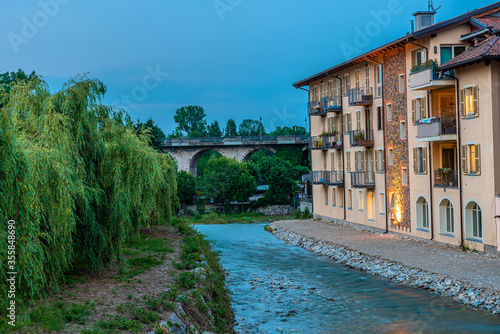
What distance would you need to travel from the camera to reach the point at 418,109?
3170cm

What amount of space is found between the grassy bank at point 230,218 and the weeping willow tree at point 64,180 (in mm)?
40391

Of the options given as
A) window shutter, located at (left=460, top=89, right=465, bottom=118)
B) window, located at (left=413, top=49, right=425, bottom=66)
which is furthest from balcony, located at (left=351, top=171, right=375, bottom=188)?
window shutter, located at (left=460, top=89, right=465, bottom=118)

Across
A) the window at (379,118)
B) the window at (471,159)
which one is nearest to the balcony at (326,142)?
the window at (379,118)

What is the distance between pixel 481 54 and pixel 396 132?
11.0m

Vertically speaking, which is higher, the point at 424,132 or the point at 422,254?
the point at 424,132

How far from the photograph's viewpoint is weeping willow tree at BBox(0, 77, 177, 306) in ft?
37.0

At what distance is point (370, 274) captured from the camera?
1022 inches

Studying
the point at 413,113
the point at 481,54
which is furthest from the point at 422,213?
the point at 481,54

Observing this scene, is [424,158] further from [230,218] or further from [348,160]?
[230,218]

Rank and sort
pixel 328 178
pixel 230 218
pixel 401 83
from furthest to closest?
1. pixel 230 218
2. pixel 328 178
3. pixel 401 83

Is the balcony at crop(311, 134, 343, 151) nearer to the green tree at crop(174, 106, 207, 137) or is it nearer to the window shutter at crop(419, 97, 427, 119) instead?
the window shutter at crop(419, 97, 427, 119)

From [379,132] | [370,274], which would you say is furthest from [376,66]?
[370,274]

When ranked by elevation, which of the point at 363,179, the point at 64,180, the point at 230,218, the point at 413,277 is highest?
the point at 64,180

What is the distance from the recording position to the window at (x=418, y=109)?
31141 mm
